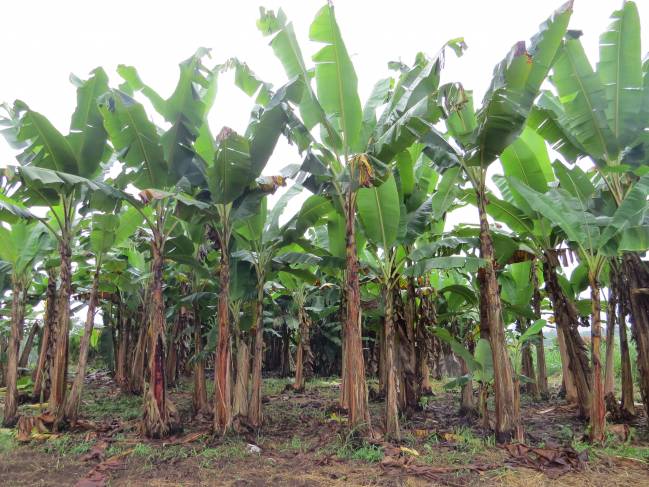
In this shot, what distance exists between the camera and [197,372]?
8328mm

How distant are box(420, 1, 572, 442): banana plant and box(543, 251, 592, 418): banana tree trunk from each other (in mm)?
1008

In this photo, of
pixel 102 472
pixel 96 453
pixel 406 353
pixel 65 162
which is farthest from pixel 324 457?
pixel 65 162

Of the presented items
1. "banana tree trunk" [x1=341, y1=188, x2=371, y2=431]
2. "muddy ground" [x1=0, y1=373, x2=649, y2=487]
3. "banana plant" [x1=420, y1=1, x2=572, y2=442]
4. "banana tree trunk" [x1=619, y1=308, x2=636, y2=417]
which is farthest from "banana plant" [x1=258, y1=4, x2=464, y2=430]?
"banana tree trunk" [x1=619, y1=308, x2=636, y2=417]

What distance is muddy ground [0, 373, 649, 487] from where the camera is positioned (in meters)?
4.74

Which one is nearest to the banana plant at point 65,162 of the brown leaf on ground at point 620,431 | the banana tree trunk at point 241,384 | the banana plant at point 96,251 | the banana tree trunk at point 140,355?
the banana plant at point 96,251

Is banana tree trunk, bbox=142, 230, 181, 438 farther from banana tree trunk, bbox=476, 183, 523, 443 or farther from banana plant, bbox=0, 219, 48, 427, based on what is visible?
banana tree trunk, bbox=476, 183, 523, 443

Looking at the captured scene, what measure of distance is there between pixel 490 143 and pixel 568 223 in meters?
1.40

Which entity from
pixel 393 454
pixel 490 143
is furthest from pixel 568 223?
pixel 393 454

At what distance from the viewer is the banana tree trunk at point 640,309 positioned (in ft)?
19.6

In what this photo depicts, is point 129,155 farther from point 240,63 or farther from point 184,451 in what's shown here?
point 184,451

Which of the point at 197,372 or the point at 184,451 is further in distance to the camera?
the point at 197,372

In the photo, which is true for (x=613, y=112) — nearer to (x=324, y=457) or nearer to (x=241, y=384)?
(x=324, y=457)

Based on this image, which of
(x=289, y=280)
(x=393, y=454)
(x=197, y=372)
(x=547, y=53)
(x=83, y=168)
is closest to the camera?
(x=547, y=53)

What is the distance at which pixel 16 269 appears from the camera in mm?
8273
